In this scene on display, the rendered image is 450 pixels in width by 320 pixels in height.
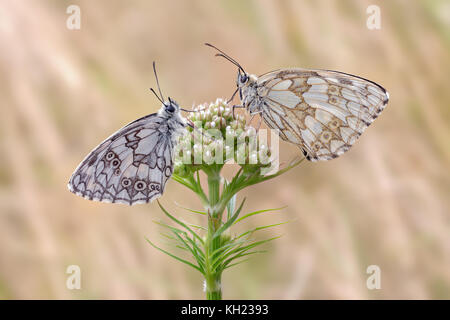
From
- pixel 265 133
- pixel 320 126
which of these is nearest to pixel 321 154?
pixel 320 126

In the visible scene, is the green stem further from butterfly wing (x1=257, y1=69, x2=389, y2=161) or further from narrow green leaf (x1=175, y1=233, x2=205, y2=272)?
butterfly wing (x1=257, y1=69, x2=389, y2=161)

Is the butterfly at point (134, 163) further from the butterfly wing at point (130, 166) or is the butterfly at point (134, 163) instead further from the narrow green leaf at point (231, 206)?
the narrow green leaf at point (231, 206)

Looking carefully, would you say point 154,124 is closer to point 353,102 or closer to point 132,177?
point 132,177

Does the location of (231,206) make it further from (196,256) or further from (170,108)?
(170,108)

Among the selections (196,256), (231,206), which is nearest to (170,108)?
(231,206)

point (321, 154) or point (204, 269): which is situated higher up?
point (321, 154)

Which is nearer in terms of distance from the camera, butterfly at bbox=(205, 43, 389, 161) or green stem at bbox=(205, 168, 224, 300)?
green stem at bbox=(205, 168, 224, 300)

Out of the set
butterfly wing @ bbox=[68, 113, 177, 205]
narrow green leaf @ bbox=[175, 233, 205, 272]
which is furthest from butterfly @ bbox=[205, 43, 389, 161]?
narrow green leaf @ bbox=[175, 233, 205, 272]
